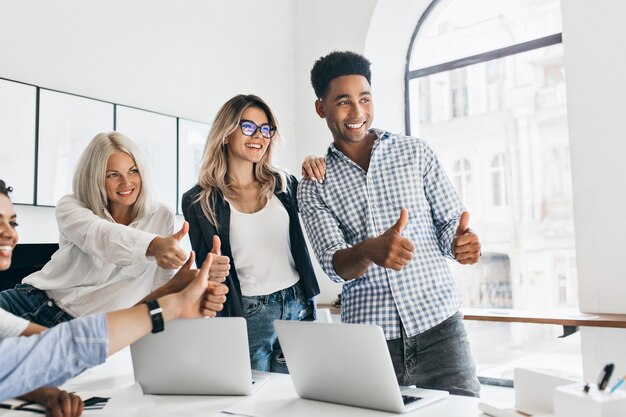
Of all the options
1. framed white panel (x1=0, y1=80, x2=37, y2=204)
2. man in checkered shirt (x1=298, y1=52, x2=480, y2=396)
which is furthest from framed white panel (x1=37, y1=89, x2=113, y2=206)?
man in checkered shirt (x1=298, y1=52, x2=480, y2=396)

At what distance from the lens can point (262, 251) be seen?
6.34ft

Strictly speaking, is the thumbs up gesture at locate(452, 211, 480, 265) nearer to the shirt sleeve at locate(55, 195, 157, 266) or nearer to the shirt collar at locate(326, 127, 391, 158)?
the shirt collar at locate(326, 127, 391, 158)

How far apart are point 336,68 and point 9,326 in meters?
1.23

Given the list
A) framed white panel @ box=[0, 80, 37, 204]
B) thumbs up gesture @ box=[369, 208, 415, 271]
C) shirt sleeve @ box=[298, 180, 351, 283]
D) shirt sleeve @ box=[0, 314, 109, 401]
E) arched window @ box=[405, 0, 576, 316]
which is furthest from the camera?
arched window @ box=[405, 0, 576, 316]

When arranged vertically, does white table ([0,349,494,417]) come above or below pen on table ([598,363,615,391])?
below

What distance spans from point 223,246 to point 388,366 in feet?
2.89

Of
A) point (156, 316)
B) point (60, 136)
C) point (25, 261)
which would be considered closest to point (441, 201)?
point (156, 316)

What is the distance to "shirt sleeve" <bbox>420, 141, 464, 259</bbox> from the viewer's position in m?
1.77

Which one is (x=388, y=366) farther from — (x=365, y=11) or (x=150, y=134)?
(x=365, y=11)

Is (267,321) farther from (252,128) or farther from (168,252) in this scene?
(252,128)

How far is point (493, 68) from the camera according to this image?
3.75m

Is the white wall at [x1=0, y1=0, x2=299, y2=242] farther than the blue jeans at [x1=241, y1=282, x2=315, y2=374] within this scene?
Yes

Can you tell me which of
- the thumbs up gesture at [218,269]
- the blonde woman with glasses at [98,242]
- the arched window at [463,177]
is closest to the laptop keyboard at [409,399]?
the thumbs up gesture at [218,269]

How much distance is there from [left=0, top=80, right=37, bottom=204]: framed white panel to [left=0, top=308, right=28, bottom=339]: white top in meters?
1.57
